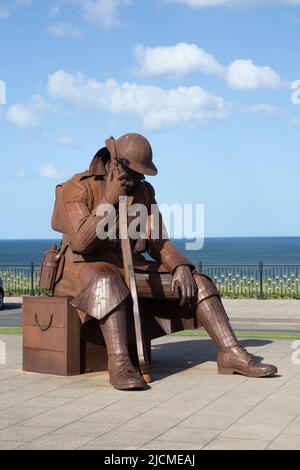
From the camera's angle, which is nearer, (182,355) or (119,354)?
(119,354)

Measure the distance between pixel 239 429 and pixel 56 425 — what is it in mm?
1432

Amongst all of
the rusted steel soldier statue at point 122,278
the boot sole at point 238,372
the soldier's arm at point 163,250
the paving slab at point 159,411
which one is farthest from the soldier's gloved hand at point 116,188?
the boot sole at point 238,372

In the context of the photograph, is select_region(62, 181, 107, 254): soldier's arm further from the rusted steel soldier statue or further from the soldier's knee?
the soldier's knee

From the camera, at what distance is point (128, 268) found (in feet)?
27.5

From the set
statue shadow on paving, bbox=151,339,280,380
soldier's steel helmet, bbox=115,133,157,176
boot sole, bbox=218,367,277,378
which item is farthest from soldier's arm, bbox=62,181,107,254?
boot sole, bbox=218,367,277,378

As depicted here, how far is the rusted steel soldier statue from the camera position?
811 centimetres

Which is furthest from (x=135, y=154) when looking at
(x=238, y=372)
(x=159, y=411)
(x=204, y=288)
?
(x=159, y=411)

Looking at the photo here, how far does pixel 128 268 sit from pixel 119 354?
0.95 metres

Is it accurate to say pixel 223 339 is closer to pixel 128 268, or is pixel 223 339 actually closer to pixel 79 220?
pixel 128 268

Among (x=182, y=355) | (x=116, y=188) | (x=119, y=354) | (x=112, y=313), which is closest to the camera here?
(x=119, y=354)

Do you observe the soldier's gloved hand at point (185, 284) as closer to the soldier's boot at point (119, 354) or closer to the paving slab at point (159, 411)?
the soldier's boot at point (119, 354)

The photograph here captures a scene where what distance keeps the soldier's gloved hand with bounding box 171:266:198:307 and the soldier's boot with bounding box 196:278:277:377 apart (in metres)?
0.13

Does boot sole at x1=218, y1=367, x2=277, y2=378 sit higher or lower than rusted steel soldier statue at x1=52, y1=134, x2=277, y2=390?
lower

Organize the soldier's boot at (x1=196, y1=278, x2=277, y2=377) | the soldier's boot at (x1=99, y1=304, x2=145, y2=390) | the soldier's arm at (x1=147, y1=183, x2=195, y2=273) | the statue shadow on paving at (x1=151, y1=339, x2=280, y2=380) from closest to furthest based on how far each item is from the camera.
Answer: the soldier's boot at (x1=99, y1=304, x2=145, y2=390) → the soldier's boot at (x1=196, y1=278, x2=277, y2=377) → the soldier's arm at (x1=147, y1=183, x2=195, y2=273) → the statue shadow on paving at (x1=151, y1=339, x2=280, y2=380)
